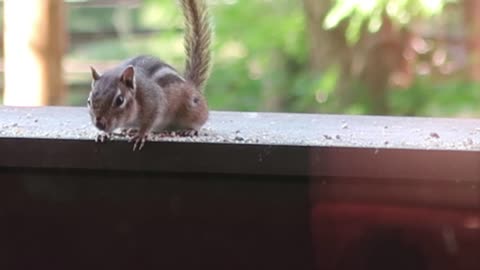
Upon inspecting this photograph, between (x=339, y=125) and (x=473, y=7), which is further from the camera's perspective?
(x=473, y=7)

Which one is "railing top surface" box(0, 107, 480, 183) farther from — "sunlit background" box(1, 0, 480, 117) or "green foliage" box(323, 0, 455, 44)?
"sunlit background" box(1, 0, 480, 117)

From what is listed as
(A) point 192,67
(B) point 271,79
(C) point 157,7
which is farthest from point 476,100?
(A) point 192,67

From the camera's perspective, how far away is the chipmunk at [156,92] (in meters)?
1.36

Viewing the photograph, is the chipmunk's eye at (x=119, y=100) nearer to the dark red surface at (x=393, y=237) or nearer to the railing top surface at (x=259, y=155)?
the railing top surface at (x=259, y=155)

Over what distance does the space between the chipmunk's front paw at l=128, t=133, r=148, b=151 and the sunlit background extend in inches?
97.8

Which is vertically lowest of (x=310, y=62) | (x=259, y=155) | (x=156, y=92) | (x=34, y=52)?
(x=259, y=155)

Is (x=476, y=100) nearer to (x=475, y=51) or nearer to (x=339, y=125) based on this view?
(x=475, y=51)

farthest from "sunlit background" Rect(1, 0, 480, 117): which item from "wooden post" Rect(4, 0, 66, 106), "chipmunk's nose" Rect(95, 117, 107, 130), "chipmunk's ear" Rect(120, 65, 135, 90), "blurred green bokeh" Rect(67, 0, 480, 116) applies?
"chipmunk's nose" Rect(95, 117, 107, 130)

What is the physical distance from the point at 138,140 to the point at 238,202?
15 cm

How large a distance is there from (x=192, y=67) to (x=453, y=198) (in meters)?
0.63

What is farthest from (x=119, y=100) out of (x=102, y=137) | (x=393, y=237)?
(x=393, y=237)

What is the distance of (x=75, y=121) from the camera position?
1.48 m

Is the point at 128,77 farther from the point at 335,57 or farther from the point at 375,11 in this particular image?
the point at 335,57

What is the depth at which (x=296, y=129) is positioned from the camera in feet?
4.53
